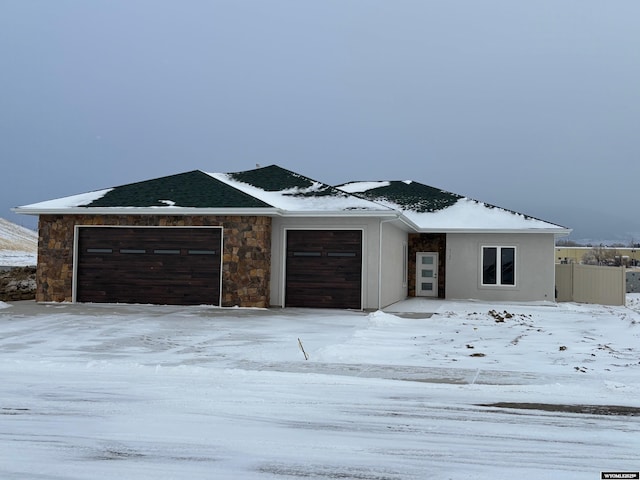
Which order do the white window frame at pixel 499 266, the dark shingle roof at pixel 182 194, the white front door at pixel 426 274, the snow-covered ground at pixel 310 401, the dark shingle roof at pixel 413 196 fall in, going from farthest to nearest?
the dark shingle roof at pixel 413 196 → the white front door at pixel 426 274 → the white window frame at pixel 499 266 → the dark shingle roof at pixel 182 194 → the snow-covered ground at pixel 310 401

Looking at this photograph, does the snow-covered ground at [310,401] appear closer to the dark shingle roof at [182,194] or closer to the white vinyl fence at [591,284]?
the dark shingle roof at [182,194]

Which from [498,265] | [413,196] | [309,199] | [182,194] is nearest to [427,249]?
[498,265]

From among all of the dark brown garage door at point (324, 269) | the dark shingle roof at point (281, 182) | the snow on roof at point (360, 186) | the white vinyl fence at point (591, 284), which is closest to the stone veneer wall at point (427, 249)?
the snow on roof at point (360, 186)

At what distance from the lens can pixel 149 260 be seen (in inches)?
690

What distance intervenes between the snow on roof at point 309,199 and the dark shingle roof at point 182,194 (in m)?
0.54

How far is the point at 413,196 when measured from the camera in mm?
26250

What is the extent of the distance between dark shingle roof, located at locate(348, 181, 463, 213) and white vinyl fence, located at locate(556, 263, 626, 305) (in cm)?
511

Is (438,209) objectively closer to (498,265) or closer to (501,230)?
(501,230)

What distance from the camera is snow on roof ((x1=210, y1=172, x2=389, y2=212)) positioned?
17.0m

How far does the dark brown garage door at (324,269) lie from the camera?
55.8ft

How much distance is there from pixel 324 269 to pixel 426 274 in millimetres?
7632

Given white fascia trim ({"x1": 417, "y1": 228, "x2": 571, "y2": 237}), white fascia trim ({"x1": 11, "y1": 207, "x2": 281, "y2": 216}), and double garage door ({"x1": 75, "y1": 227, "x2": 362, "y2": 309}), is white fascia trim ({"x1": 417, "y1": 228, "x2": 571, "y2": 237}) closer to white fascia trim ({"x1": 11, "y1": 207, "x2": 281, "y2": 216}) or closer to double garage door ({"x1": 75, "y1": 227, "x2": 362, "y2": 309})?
double garage door ({"x1": 75, "y1": 227, "x2": 362, "y2": 309})

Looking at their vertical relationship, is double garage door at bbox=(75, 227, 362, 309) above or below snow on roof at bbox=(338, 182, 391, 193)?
below

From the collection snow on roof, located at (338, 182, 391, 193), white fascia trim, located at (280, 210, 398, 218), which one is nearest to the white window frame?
snow on roof, located at (338, 182, 391, 193)
